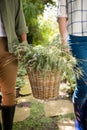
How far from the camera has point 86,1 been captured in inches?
83.7

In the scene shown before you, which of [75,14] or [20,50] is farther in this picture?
[20,50]

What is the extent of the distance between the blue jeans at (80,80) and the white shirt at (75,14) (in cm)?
6

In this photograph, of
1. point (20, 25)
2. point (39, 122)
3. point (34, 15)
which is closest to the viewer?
point (20, 25)

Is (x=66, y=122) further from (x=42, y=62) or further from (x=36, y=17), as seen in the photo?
(x=36, y=17)

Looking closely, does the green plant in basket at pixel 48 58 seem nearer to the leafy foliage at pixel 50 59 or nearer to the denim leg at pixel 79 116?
the leafy foliage at pixel 50 59

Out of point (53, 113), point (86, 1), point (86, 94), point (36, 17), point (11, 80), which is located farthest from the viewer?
point (36, 17)

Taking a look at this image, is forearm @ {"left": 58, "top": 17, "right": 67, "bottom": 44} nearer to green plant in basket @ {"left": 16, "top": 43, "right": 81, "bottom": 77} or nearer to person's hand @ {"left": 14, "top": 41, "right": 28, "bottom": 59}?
green plant in basket @ {"left": 16, "top": 43, "right": 81, "bottom": 77}

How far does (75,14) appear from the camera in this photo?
2148 millimetres

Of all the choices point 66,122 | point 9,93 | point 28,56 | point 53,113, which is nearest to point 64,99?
point 53,113

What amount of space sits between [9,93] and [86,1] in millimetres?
1027

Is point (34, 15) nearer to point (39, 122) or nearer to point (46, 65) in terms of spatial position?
point (39, 122)

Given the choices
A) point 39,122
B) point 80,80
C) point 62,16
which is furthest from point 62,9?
point 39,122

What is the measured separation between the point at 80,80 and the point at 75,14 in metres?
0.53

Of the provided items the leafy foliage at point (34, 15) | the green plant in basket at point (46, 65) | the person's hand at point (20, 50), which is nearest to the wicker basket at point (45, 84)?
the green plant in basket at point (46, 65)
